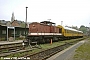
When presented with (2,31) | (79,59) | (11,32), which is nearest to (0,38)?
(2,31)

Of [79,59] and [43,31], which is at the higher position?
[43,31]

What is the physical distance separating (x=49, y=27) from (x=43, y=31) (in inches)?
83.8

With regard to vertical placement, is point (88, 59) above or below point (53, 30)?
below

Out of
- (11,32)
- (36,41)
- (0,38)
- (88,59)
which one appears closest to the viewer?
(88,59)

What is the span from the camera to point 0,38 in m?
38.0

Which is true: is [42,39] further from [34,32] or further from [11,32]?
[11,32]

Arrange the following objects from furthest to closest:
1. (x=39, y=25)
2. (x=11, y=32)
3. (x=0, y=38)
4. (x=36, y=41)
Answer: (x=11, y=32)
(x=0, y=38)
(x=39, y=25)
(x=36, y=41)

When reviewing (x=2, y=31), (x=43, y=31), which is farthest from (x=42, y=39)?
(x=2, y=31)

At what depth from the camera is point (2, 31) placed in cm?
3981

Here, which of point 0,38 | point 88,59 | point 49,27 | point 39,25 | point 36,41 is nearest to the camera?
point 88,59

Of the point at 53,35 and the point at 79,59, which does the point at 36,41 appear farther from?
the point at 79,59

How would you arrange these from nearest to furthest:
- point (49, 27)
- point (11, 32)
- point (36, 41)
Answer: point (36, 41), point (49, 27), point (11, 32)

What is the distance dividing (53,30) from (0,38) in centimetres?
1416

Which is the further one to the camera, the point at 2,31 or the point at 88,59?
the point at 2,31
